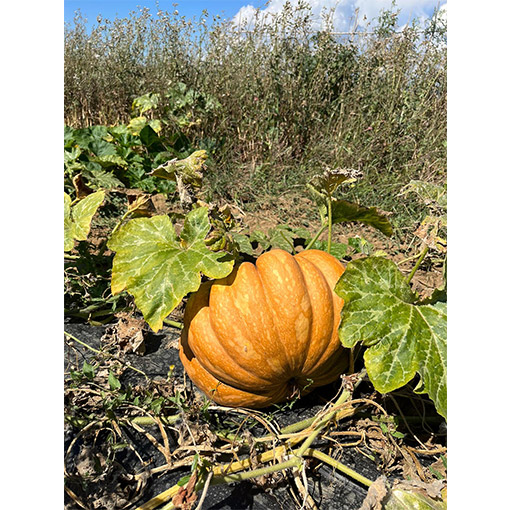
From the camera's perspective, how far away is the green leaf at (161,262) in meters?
1.35

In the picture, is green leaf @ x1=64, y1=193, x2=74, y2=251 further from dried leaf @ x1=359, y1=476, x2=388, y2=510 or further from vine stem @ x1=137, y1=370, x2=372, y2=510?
dried leaf @ x1=359, y1=476, x2=388, y2=510

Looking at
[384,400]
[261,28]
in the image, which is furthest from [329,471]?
[261,28]

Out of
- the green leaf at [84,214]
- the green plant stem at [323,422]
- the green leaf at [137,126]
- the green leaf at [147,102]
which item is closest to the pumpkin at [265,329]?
the green plant stem at [323,422]

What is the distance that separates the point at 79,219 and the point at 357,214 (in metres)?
1.11

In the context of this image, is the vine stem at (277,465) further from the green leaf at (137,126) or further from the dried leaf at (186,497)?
the green leaf at (137,126)

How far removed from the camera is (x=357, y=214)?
184 centimetres

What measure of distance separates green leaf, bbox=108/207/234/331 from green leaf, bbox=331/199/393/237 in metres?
0.57

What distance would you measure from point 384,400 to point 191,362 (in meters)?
0.64

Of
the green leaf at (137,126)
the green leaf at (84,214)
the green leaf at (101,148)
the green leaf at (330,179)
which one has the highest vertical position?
the green leaf at (137,126)

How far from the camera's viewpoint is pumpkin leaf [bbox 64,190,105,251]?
1.86m

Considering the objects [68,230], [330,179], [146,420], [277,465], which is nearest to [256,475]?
[277,465]

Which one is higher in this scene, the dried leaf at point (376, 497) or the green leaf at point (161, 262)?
the green leaf at point (161, 262)

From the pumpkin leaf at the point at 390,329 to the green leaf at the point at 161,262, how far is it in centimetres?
37

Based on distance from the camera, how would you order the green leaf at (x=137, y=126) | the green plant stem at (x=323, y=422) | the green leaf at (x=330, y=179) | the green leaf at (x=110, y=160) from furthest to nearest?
the green leaf at (x=137, y=126) → the green leaf at (x=110, y=160) → the green leaf at (x=330, y=179) → the green plant stem at (x=323, y=422)
